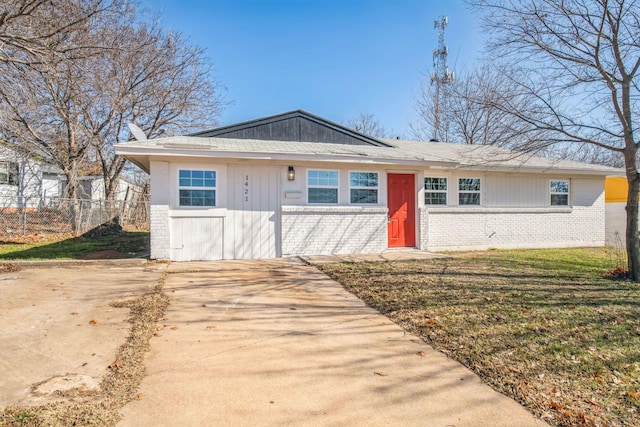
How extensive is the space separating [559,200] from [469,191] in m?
3.77

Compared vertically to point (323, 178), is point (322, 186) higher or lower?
lower

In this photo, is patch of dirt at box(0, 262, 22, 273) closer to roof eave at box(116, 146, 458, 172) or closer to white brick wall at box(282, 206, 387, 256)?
roof eave at box(116, 146, 458, 172)

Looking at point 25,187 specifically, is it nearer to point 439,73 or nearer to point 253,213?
point 253,213

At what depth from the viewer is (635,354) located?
3426 millimetres

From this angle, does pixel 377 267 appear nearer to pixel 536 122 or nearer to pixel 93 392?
pixel 536 122

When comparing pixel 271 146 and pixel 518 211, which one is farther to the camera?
pixel 518 211

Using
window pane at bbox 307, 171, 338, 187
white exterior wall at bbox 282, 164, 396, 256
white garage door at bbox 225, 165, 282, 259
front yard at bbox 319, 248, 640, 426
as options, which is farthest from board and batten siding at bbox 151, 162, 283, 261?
front yard at bbox 319, 248, 640, 426

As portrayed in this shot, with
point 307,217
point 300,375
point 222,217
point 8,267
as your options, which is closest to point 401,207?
point 307,217

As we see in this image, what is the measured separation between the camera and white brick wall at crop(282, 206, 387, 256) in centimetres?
932

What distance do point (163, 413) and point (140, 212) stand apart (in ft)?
66.8

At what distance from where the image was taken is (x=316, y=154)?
8852 mm

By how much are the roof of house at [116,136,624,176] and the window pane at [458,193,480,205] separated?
0.95 meters

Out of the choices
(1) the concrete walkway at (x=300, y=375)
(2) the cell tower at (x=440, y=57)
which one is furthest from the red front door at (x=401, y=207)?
(2) the cell tower at (x=440, y=57)

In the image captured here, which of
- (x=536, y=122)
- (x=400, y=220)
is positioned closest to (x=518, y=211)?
(x=400, y=220)
